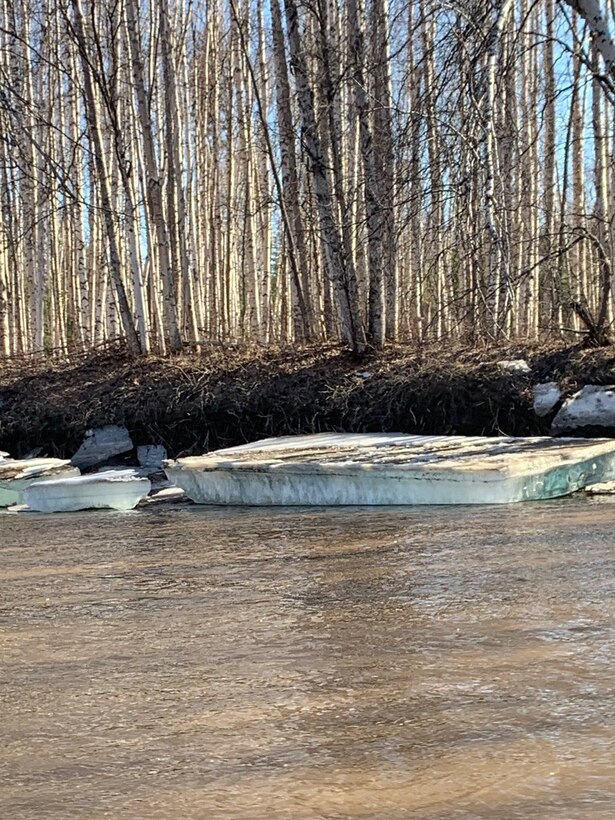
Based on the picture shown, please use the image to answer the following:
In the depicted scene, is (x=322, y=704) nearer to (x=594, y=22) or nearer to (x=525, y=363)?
(x=594, y=22)

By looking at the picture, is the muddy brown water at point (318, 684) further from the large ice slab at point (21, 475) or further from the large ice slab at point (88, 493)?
the large ice slab at point (21, 475)

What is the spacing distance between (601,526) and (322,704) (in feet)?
9.05

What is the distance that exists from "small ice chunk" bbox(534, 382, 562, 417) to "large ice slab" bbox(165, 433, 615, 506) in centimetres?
112

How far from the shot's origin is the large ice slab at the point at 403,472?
17.5 feet

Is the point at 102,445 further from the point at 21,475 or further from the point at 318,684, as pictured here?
the point at 318,684

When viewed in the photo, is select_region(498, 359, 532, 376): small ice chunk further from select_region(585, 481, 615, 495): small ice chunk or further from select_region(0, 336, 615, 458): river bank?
select_region(585, 481, 615, 495): small ice chunk

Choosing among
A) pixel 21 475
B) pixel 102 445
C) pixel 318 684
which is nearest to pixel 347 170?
pixel 102 445

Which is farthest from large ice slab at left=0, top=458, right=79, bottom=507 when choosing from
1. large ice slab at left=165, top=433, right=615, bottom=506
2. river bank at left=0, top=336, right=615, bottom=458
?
river bank at left=0, top=336, right=615, bottom=458

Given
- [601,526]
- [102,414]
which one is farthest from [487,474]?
[102,414]

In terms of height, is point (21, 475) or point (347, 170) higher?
point (347, 170)

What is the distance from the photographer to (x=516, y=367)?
26.1ft

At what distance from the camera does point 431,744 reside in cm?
167

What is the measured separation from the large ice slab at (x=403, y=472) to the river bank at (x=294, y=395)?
120 centimetres

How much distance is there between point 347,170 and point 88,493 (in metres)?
10.1
